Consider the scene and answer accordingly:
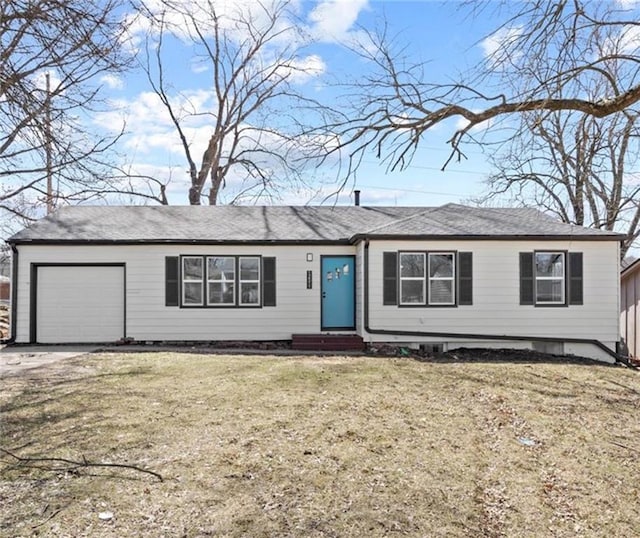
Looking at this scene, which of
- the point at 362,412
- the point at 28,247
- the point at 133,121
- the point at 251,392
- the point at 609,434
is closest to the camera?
the point at 609,434

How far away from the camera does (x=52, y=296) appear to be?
40.8 feet

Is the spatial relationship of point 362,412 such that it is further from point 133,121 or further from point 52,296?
point 52,296

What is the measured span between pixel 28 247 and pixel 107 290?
81.1 inches

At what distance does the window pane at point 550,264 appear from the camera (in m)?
12.0

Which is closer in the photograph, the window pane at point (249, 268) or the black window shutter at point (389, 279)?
the black window shutter at point (389, 279)

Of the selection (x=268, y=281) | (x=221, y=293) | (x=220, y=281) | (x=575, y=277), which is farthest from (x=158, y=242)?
(x=575, y=277)

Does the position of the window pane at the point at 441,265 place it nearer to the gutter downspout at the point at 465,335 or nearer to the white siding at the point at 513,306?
the white siding at the point at 513,306

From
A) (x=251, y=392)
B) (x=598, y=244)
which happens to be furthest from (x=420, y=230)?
(x=251, y=392)

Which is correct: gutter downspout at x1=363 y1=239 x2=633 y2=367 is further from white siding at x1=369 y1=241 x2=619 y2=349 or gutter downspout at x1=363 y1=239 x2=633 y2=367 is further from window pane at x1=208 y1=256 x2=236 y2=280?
window pane at x1=208 y1=256 x2=236 y2=280

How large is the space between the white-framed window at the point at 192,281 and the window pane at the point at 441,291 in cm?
A: 545

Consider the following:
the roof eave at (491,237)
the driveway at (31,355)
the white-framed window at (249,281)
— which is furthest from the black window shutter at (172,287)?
the roof eave at (491,237)

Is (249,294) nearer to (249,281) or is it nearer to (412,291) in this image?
(249,281)

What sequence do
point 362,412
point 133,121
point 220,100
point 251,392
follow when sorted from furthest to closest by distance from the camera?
point 220,100
point 133,121
point 251,392
point 362,412

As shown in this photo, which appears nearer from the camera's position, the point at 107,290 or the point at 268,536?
the point at 268,536
